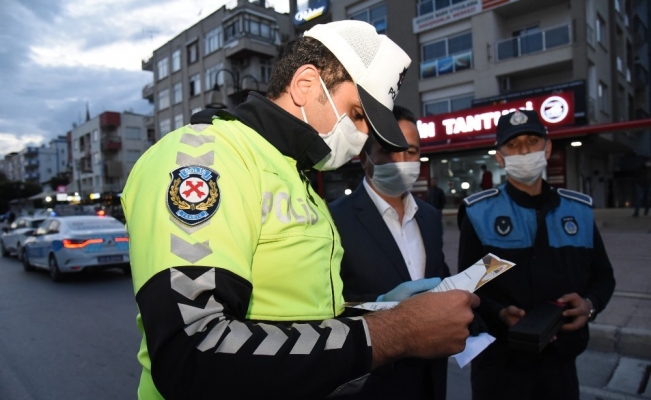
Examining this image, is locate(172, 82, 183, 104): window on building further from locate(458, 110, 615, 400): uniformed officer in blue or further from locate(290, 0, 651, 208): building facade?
locate(458, 110, 615, 400): uniformed officer in blue

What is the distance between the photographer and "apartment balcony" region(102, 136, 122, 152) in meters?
52.2

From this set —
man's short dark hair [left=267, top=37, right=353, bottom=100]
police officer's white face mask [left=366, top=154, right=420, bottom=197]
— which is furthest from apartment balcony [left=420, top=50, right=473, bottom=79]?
man's short dark hair [left=267, top=37, right=353, bottom=100]

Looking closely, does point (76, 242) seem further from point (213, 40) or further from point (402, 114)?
point (213, 40)

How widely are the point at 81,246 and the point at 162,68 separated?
1383 inches

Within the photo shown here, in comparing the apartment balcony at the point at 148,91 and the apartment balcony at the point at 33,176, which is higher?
the apartment balcony at the point at 148,91

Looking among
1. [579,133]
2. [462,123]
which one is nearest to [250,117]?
[579,133]

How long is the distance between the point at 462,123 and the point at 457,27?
252 inches

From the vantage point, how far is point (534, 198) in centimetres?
258

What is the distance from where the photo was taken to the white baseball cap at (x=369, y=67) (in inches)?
55.4

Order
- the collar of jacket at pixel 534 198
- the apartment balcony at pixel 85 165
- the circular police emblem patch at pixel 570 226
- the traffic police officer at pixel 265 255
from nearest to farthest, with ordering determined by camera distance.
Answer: the traffic police officer at pixel 265 255 < the circular police emblem patch at pixel 570 226 < the collar of jacket at pixel 534 198 < the apartment balcony at pixel 85 165

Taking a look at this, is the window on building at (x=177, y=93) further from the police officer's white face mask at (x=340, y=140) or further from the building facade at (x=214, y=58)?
the police officer's white face mask at (x=340, y=140)

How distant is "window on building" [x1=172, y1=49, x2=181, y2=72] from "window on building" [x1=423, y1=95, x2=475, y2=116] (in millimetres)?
25162

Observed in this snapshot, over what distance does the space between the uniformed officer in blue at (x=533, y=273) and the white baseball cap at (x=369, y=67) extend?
131cm

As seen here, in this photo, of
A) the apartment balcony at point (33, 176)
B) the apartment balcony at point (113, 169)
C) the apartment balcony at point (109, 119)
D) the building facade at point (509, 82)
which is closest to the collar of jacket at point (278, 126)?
the building facade at point (509, 82)
